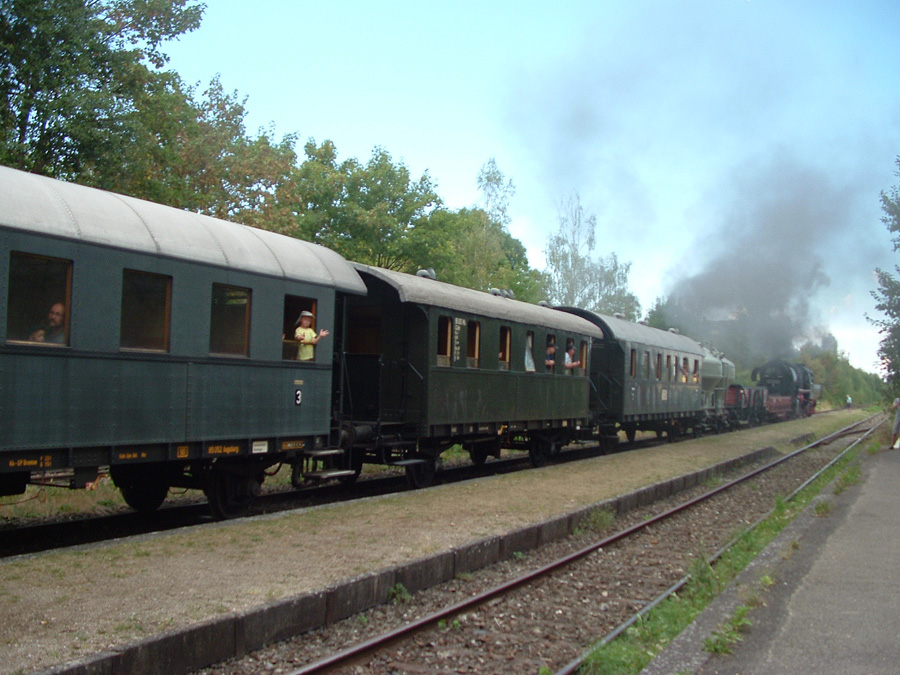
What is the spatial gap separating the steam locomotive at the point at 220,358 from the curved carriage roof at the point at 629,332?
169 inches

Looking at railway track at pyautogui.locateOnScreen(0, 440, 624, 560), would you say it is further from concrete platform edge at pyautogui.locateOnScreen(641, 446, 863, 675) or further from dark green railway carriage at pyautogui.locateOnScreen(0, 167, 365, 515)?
concrete platform edge at pyautogui.locateOnScreen(641, 446, 863, 675)

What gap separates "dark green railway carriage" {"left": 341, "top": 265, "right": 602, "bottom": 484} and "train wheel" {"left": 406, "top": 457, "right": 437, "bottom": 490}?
0.06ft

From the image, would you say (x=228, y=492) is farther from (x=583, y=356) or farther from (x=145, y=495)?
(x=583, y=356)

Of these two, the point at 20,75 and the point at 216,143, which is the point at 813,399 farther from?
the point at 20,75

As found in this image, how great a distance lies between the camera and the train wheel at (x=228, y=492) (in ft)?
30.9

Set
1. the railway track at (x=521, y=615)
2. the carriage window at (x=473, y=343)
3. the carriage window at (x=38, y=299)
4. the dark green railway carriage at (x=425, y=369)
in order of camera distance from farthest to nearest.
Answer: the carriage window at (x=473, y=343) < the dark green railway carriage at (x=425, y=369) < the carriage window at (x=38, y=299) < the railway track at (x=521, y=615)

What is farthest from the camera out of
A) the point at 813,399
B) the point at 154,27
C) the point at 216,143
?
the point at 813,399

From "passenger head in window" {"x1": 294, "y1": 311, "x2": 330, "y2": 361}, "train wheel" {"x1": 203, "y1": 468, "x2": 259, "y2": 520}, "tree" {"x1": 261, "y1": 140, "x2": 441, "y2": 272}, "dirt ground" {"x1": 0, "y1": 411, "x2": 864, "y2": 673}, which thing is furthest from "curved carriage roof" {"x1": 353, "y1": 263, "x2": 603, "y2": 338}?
"tree" {"x1": 261, "y1": 140, "x2": 441, "y2": 272}

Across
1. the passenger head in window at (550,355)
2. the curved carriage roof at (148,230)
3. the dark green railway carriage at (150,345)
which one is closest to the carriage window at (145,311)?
the dark green railway carriage at (150,345)

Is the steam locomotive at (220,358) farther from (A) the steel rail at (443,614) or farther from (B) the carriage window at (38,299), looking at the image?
(A) the steel rail at (443,614)

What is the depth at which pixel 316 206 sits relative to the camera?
32.1 meters

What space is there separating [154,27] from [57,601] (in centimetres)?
1329

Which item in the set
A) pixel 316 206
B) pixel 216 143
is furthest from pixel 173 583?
pixel 316 206

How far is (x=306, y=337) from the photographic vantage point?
32.6 feet
